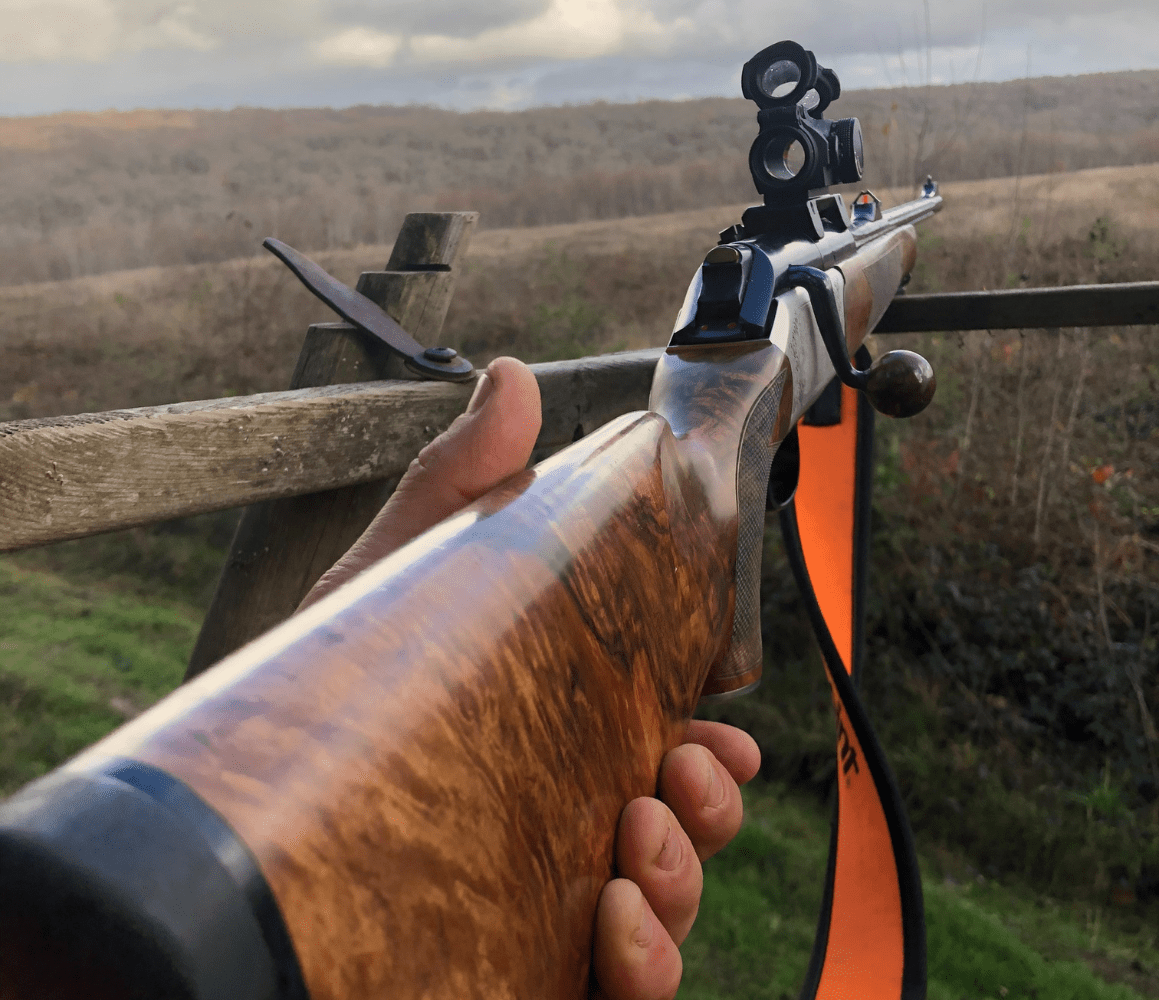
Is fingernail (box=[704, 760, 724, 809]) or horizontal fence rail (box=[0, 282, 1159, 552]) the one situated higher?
horizontal fence rail (box=[0, 282, 1159, 552])

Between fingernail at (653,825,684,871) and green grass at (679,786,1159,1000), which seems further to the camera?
green grass at (679,786,1159,1000)

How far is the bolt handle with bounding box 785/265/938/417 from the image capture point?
4.93 ft

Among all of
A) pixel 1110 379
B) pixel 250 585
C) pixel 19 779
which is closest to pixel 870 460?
pixel 250 585

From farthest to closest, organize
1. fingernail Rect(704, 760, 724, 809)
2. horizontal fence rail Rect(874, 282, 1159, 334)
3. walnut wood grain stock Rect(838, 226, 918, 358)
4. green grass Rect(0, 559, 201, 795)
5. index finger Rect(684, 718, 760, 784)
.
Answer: green grass Rect(0, 559, 201, 795) < horizontal fence rail Rect(874, 282, 1159, 334) < walnut wood grain stock Rect(838, 226, 918, 358) < index finger Rect(684, 718, 760, 784) < fingernail Rect(704, 760, 724, 809)

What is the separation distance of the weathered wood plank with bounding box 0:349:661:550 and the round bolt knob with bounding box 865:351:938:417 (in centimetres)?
88

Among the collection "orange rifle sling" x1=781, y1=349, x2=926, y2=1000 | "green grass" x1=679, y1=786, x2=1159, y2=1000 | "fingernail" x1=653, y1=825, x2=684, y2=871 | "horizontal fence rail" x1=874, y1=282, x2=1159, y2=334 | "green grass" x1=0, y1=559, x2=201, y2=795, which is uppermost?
"horizontal fence rail" x1=874, y1=282, x2=1159, y2=334

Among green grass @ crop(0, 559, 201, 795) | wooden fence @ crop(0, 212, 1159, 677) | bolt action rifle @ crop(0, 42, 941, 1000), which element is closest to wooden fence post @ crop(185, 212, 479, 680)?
wooden fence @ crop(0, 212, 1159, 677)

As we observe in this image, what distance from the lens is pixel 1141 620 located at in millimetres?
4988

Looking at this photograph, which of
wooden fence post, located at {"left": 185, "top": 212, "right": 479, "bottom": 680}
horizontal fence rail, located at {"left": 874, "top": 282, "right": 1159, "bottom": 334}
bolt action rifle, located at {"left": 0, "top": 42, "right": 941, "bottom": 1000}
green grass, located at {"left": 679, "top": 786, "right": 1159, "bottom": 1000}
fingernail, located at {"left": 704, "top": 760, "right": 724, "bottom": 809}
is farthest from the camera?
green grass, located at {"left": 679, "top": 786, "right": 1159, "bottom": 1000}

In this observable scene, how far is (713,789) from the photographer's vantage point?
938 mm

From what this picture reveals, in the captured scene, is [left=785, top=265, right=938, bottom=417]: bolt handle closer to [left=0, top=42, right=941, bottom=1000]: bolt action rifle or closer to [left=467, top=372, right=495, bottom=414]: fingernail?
[left=0, top=42, right=941, bottom=1000]: bolt action rifle

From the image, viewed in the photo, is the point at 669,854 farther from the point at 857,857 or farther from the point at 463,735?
the point at 857,857

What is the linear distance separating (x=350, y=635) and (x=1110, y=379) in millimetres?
7039

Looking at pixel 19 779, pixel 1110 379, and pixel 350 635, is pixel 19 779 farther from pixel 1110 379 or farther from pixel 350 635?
pixel 1110 379
